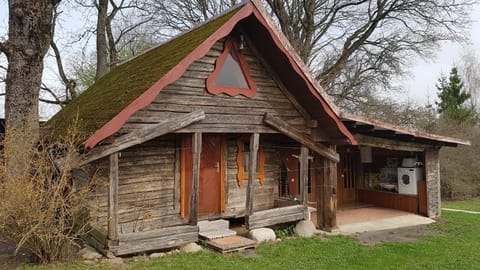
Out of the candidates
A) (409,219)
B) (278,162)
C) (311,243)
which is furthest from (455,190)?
(311,243)

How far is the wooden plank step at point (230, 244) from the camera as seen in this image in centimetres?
720

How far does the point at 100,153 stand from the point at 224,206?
153 inches

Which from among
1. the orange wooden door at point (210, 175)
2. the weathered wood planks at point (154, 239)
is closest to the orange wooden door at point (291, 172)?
the orange wooden door at point (210, 175)

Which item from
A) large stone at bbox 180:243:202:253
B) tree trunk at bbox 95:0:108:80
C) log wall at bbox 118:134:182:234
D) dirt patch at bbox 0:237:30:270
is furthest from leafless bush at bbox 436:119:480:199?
dirt patch at bbox 0:237:30:270

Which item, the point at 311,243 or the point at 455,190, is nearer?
the point at 311,243

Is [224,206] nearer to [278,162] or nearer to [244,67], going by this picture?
[278,162]

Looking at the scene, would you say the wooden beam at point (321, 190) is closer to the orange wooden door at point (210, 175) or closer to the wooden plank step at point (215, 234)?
the orange wooden door at point (210, 175)

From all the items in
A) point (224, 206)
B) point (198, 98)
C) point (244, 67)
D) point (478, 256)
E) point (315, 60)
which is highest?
point (315, 60)

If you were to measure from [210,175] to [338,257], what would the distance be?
354cm

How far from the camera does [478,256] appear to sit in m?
7.41

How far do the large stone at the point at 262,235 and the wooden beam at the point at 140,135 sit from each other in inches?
105

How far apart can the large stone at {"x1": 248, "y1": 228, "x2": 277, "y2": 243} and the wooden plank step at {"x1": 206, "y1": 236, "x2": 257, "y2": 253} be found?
0.37 m

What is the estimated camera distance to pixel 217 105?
793 centimetres

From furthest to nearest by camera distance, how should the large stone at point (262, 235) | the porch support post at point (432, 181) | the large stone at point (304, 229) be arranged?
the porch support post at point (432, 181), the large stone at point (304, 229), the large stone at point (262, 235)
